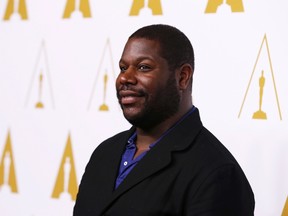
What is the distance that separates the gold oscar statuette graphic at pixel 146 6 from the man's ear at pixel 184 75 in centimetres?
47

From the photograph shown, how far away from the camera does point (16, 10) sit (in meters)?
1.71

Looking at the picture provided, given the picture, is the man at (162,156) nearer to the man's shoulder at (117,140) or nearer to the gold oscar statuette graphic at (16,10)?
the man's shoulder at (117,140)

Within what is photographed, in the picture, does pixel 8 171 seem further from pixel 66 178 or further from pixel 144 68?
pixel 144 68

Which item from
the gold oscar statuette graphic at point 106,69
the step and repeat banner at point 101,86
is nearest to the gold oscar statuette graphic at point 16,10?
the step and repeat banner at point 101,86

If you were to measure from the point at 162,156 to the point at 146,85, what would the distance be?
13 cm

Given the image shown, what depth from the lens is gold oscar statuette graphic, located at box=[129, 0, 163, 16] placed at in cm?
144

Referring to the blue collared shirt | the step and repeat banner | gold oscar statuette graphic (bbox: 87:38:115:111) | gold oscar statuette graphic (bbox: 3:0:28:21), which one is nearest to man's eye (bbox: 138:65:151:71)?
the blue collared shirt

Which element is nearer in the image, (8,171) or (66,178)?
(66,178)

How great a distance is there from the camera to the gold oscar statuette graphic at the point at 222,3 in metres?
1.32

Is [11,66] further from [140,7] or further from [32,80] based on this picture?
[140,7]

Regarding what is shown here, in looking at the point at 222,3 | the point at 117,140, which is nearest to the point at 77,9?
the point at 222,3

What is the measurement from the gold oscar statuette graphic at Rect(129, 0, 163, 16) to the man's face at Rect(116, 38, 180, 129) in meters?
0.48

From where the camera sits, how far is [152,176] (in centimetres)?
93

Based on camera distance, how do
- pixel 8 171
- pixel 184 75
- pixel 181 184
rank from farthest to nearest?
pixel 8 171
pixel 184 75
pixel 181 184
